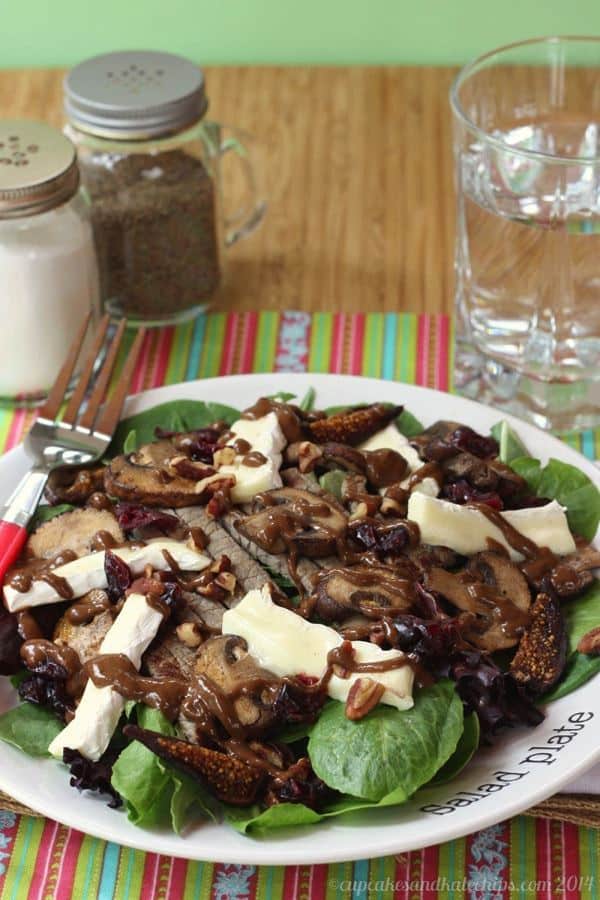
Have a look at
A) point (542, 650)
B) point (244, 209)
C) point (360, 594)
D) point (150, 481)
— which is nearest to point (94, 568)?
point (150, 481)

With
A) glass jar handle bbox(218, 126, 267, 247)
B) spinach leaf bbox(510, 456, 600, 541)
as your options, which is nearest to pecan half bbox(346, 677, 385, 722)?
spinach leaf bbox(510, 456, 600, 541)

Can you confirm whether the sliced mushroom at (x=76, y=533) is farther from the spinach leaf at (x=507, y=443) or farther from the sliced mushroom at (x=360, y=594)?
the spinach leaf at (x=507, y=443)

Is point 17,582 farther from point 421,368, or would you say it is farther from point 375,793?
point 421,368

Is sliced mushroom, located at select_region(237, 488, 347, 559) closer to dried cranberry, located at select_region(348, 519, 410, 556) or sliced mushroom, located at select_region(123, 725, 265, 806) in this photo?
dried cranberry, located at select_region(348, 519, 410, 556)

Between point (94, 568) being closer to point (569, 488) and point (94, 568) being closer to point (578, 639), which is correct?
point (578, 639)

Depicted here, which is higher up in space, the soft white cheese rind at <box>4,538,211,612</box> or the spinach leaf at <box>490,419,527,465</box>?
the soft white cheese rind at <box>4,538,211,612</box>

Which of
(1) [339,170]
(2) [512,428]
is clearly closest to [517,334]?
(2) [512,428]

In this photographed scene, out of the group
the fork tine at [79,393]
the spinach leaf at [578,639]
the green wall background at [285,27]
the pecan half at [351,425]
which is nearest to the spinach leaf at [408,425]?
the pecan half at [351,425]
